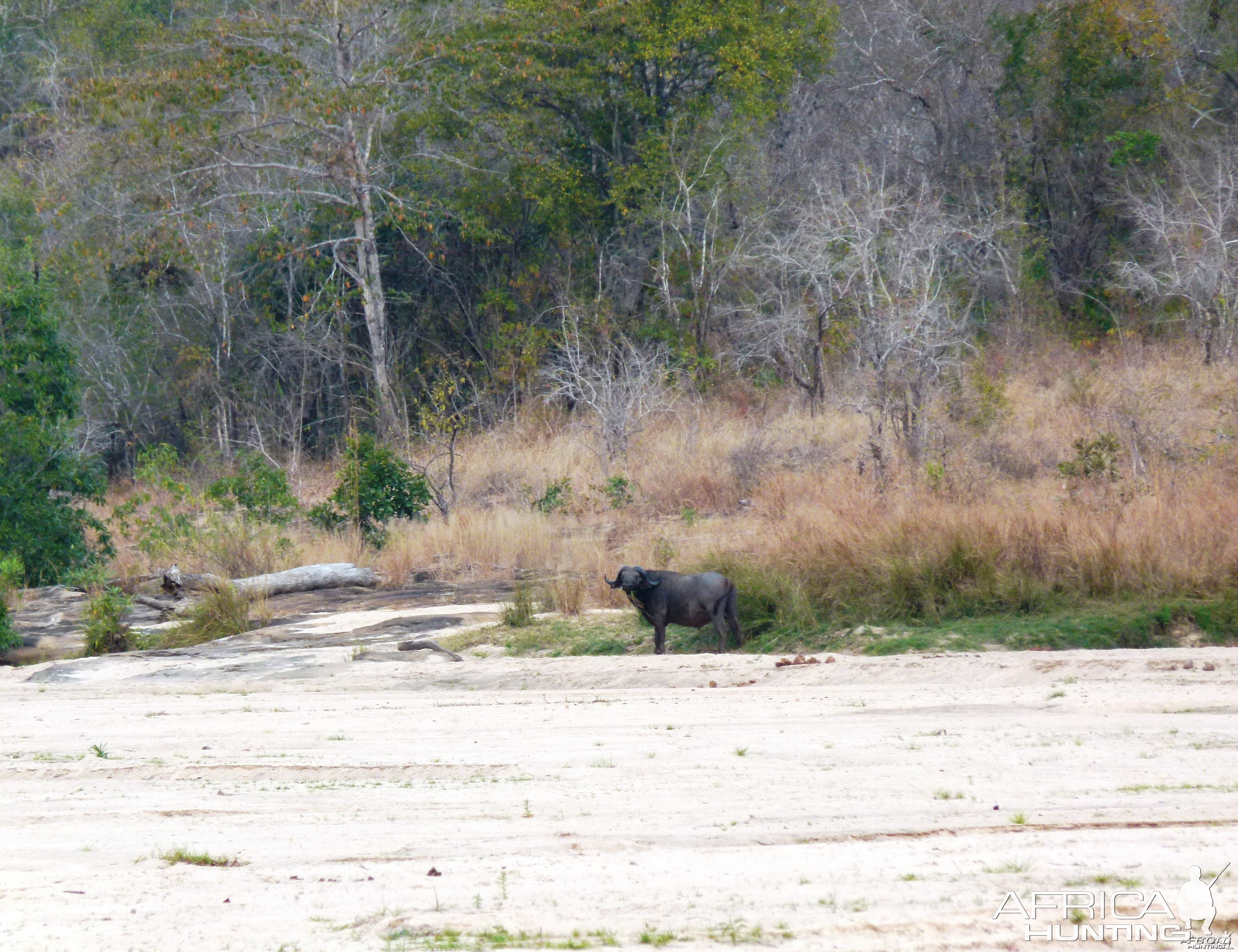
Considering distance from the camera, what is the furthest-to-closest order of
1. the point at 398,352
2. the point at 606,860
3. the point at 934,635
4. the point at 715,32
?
1. the point at 398,352
2. the point at 715,32
3. the point at 934,635
4. the point at 606,860

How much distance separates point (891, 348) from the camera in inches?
747

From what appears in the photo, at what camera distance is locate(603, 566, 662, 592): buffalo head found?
411 inches

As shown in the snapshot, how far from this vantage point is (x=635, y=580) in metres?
10.4

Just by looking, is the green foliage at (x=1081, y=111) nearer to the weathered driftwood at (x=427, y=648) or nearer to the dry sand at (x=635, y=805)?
the weathered driftwood at (x=427, y=648)

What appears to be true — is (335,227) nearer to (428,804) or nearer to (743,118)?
(743,118)

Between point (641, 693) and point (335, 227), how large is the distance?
19303 millimetres

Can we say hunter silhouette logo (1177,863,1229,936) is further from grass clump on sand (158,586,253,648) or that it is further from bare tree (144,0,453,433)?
bare tree (144,0,453,433)

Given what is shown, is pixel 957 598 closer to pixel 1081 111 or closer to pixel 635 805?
pixel 635 805

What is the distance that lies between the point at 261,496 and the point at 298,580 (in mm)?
3663

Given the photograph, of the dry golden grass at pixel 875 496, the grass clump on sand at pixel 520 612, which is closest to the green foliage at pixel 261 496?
the dry golden grass at pixel 875 496

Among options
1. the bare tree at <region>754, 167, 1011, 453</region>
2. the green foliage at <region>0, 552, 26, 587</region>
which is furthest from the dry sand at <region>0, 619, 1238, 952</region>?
the bare tree at <region>754, 167, 1011, 453</region>

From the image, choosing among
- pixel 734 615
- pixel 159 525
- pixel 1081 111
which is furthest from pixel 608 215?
pixel 734 615

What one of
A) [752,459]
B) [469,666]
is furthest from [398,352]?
[469,666]

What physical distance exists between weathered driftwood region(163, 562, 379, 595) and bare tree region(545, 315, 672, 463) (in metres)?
6.29
